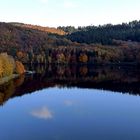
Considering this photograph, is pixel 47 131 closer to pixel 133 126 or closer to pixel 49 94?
pixel 133 126

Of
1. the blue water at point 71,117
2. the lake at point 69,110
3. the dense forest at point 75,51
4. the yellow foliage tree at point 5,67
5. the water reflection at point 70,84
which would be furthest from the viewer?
the dense forest at point 75,51

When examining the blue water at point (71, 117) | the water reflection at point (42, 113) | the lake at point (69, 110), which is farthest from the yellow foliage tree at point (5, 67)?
the water reflection at point (42, 113)

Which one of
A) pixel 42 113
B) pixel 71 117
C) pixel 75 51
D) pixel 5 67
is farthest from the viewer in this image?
pixel 75 51

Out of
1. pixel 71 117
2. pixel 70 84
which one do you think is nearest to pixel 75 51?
pixel 70 84

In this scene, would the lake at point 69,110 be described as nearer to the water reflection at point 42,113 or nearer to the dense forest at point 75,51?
the water reflection at point 42,113

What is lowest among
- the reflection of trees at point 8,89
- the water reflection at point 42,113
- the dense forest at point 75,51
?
the dense forest at point 75,51

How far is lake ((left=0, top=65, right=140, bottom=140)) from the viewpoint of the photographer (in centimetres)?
3816

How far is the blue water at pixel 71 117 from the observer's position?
37.7m

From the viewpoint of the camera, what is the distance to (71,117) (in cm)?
4534

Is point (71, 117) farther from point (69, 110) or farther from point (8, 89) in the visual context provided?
point (8, 89)

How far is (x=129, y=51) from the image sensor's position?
16175 cm

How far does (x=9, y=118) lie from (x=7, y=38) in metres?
152

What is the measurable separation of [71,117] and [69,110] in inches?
188

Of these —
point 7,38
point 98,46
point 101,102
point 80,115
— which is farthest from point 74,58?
point 80,115
